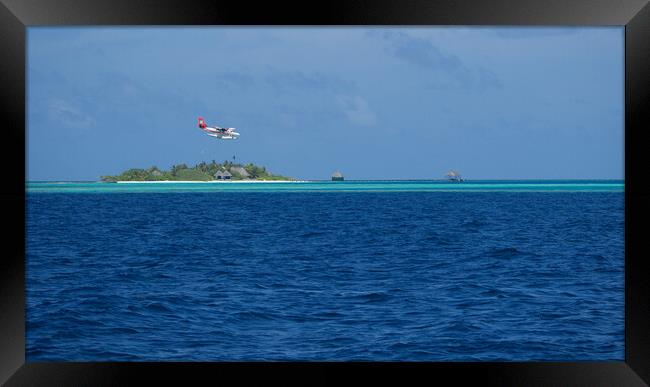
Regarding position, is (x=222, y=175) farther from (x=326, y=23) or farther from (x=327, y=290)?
(x=326, y=23)

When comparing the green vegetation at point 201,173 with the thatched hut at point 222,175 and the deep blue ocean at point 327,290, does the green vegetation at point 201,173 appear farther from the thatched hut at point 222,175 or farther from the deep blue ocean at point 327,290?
the deep blue ocean at point 327,290

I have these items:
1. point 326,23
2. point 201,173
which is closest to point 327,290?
point 326,23

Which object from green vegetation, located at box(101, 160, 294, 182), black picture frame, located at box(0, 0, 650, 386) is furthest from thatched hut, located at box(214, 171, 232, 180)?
black picture frame, located at box(0, 0, 650, 386)

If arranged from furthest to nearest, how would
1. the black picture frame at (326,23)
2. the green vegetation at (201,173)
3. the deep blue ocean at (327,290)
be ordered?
the green vegetation at (201,173)
the deep blue ocean at (327,290)
the black picture frame at (326,23)

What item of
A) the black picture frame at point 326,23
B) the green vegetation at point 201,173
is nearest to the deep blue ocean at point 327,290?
the black picture frame at point 326,23

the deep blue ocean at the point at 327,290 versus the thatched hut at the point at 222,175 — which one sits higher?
the thatched hut at the point at 222,175

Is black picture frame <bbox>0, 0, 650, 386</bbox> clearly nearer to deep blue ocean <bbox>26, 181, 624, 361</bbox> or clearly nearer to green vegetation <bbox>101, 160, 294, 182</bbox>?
deep blue ocean <bbox>26, 181, 624, 361</bbox>
